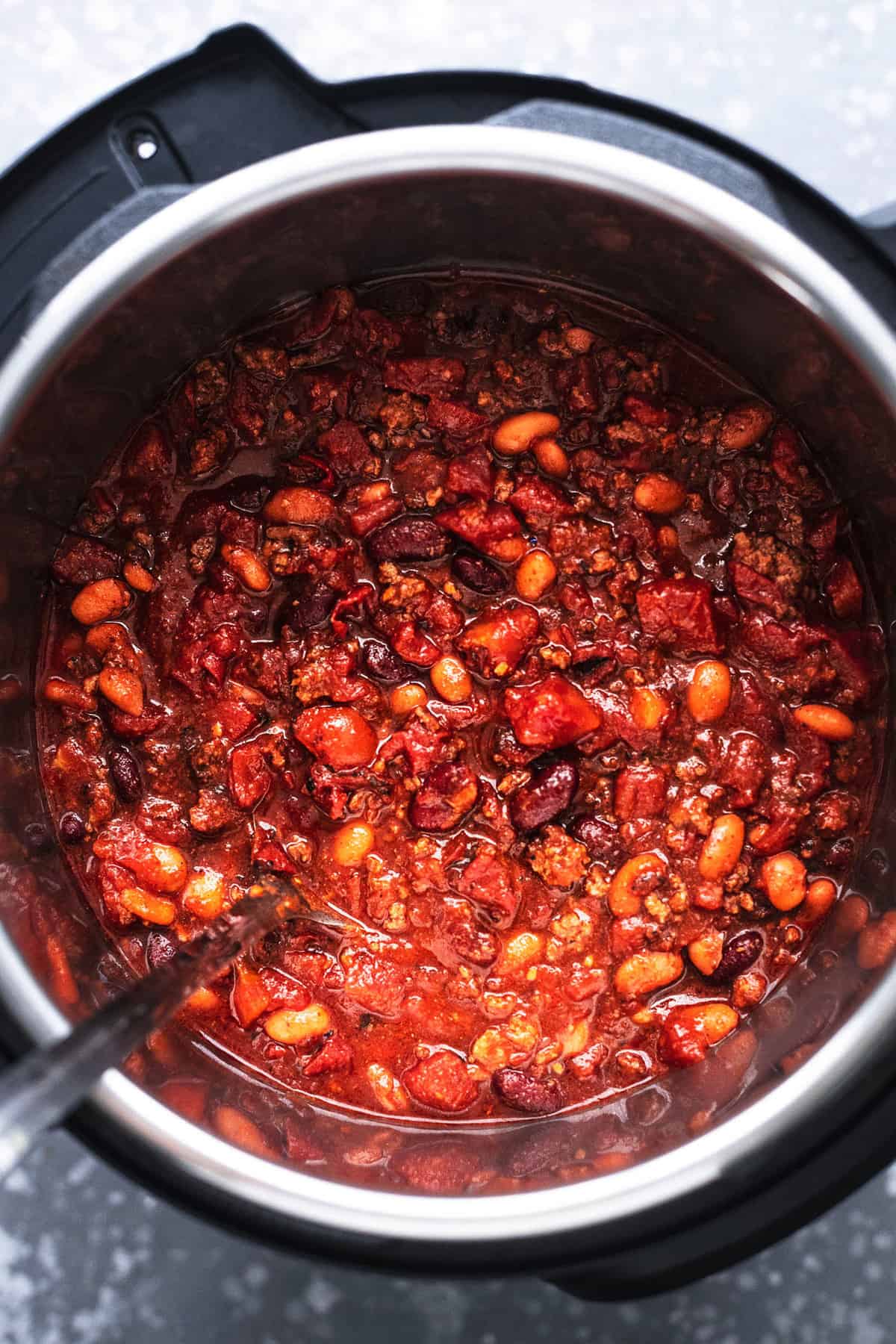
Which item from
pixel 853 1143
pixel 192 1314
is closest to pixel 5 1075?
pixel 192 1314

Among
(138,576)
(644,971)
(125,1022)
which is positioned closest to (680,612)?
(644,971)

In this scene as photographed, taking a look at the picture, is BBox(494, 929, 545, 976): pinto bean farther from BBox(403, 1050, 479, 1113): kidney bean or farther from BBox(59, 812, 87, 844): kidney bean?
BBox(59, 812, 87, 844): kidney bean

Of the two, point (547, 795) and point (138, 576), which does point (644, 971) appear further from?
point (138, 576)

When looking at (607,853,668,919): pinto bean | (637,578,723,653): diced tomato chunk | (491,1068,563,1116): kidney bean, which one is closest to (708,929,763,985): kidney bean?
(607,853,668,919): pinto bean

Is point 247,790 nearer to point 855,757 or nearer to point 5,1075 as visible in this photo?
point 5,1075

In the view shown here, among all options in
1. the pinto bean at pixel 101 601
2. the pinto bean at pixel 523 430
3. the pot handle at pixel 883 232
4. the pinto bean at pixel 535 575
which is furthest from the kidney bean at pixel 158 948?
the pot handle at pixel 883 232

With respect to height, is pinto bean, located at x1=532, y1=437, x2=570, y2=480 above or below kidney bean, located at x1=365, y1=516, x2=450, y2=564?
above
